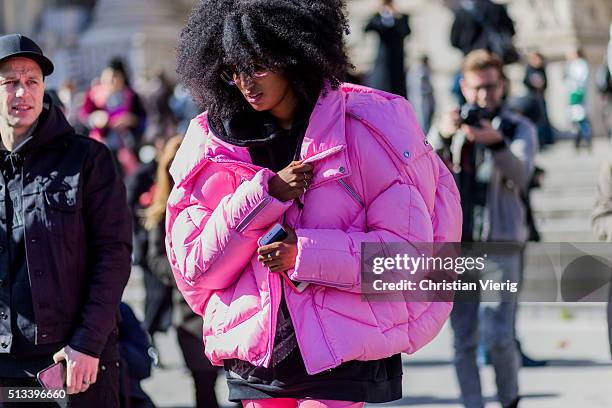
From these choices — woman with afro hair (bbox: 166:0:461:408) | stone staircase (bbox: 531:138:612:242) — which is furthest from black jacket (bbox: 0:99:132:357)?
stone staircase (bbox: 531:138:612:242)

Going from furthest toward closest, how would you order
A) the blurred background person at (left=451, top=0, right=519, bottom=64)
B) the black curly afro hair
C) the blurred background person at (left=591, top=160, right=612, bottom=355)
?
the blurred background person at (left=451, top=0, right=519, bottom=64), the blurred background person at (left=591, top=160, right=612, bottom=355), the black curly afro hair

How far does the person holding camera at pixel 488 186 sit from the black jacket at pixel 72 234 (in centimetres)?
244

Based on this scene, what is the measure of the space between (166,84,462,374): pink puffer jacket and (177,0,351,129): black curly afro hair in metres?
0.10

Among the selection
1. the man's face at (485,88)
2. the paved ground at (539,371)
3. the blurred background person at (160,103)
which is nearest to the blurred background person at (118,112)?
the blurred background person at (160,103)

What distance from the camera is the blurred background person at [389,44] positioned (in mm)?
12680

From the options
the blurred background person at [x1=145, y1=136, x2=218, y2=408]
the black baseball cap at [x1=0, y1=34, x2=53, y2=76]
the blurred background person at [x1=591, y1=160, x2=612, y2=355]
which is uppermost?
the black baseball cap at [x1=0, y1=34, x2=53, y2=76]

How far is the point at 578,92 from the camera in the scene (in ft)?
58.0

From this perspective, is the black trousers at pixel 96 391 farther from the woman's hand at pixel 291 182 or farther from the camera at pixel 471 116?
the camera at pixel 471 116

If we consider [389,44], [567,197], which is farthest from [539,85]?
[389,44]

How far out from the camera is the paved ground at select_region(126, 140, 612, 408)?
25.5ft

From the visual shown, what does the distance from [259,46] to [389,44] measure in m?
8.95

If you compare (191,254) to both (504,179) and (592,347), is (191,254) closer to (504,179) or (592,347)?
(504,179)

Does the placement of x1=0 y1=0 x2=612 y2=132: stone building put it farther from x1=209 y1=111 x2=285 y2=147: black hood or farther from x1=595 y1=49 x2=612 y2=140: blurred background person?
x1=209 y1=111 x2=285 y2=147: black hood

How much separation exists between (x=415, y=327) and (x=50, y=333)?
135cm
